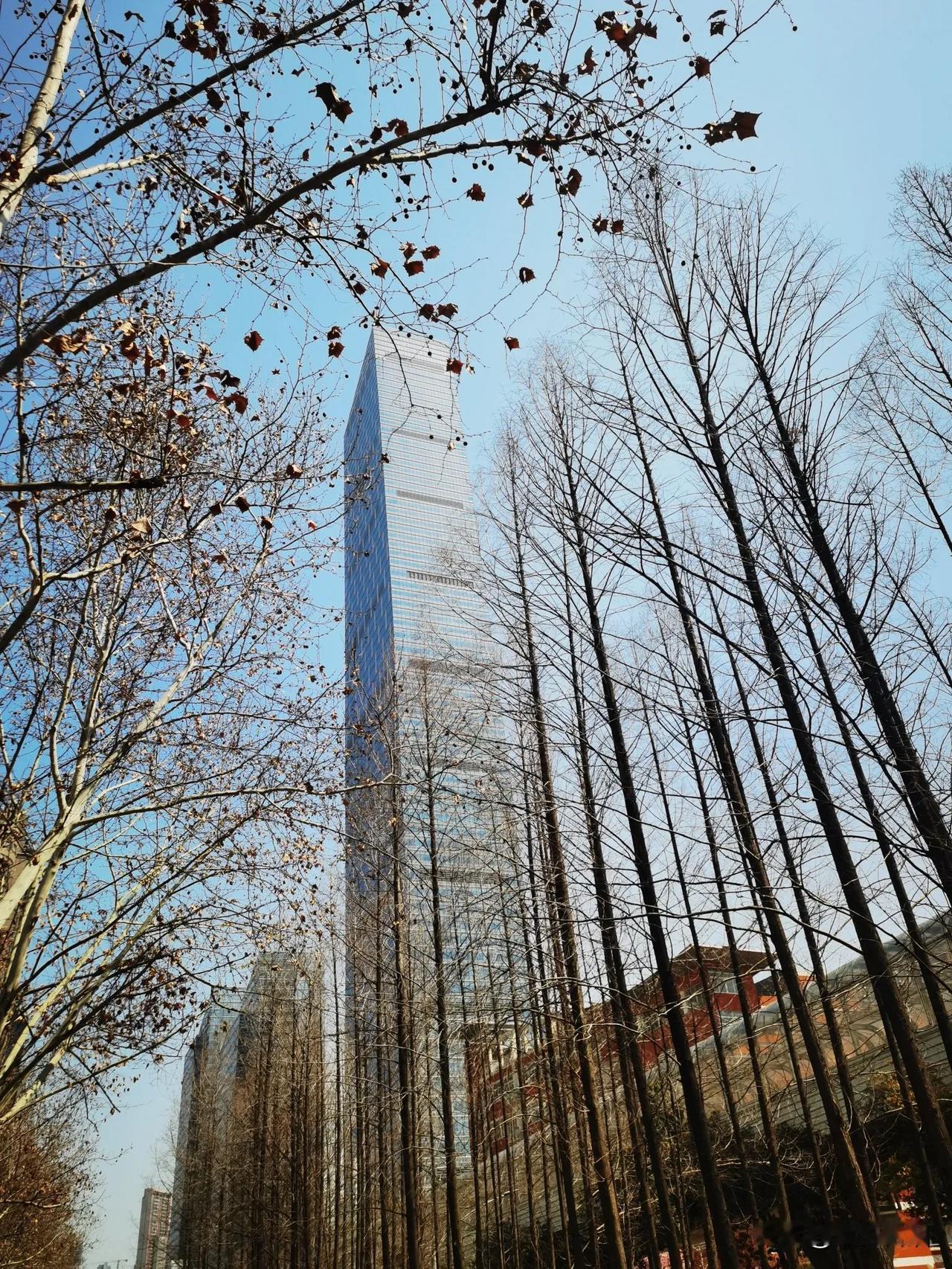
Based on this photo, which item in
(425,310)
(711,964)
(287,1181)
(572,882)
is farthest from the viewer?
(287,1181)

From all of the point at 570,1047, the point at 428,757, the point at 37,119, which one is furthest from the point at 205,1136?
the point at 37,119

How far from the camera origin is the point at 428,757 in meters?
12.9

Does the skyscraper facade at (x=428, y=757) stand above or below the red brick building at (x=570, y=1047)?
above

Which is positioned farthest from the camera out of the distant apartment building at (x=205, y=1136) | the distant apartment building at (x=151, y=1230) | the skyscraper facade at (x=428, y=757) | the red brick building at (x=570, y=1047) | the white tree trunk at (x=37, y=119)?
the distant apartment building at (x=151, y=1230)

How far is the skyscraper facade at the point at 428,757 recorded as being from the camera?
7121 mm

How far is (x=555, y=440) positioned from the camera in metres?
7.89

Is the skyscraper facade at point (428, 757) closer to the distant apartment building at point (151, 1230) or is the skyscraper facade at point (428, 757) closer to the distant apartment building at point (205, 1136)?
the distant apartment building at point (205, 1136)

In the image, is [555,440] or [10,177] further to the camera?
[555,440]

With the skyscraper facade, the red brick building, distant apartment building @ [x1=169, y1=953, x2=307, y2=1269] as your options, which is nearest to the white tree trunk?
the skyscraper facade

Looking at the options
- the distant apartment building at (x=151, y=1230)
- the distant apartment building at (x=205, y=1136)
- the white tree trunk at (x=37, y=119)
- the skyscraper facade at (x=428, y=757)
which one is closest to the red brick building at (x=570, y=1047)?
the skyscraper facade at (x=428, y=757)

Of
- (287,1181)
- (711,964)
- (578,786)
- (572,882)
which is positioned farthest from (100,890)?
(287,1181)

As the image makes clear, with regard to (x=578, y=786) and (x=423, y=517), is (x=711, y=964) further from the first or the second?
(x=423, y=517)

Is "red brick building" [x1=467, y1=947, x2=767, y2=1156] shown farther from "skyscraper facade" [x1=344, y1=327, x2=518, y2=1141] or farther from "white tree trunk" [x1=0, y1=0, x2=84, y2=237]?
"white tree trunk" [x1=0, y1=0, x2=84, y2=237]

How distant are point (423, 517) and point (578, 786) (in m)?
21.1
